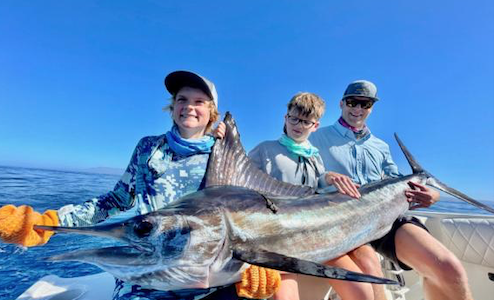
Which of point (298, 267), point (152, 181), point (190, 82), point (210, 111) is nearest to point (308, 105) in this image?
point (210, 111)

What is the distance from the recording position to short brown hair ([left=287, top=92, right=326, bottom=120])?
2578 mm

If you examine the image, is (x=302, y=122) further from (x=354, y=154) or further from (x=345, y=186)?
(x=354, y=154)

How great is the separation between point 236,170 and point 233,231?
2.13ft

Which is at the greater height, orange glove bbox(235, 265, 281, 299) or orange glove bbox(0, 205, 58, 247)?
orange glove bbox(0, 205, 58, 247)

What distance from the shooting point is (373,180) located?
3.00 metres

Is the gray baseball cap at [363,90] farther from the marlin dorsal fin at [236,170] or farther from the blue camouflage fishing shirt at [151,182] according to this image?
the blue camouflage fishing shirt at [151,182]

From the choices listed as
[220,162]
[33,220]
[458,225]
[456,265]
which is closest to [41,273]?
[33,220]

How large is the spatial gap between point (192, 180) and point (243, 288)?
85cm

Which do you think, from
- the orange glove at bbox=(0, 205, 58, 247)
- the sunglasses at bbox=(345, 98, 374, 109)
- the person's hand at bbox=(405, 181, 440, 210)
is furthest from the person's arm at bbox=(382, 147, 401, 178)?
the orange glove at bbox=(0, 205, 58, 247)

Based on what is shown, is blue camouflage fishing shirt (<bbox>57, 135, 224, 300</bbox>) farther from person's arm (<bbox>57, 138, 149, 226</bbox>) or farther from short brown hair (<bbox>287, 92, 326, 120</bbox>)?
short brown hair (<bbox>287, 92, 326, 120</bbox>)

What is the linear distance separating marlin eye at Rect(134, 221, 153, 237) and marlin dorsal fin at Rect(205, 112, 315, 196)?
68 centimetres

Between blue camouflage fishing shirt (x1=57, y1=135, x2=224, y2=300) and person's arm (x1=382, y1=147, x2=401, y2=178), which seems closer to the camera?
blue camouflage fishing shirt (x1=57, y1=135, x2=224, y2=300)

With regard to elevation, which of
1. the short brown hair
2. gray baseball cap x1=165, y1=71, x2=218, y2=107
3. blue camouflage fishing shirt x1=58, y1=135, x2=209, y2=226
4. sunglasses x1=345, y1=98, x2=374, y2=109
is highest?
sunglasses x1=345, y1=98, x2=374, y2=109

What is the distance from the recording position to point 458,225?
315 centimetres
